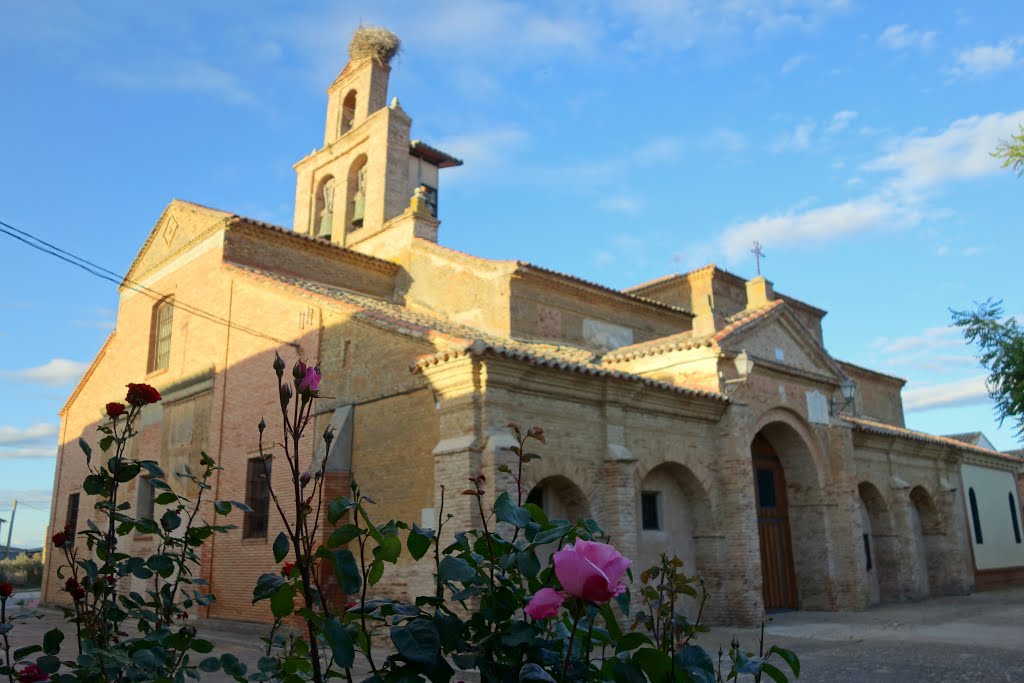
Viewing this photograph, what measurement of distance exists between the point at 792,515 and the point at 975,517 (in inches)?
443

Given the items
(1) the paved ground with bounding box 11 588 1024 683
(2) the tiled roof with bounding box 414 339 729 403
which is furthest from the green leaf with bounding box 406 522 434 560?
(2) the tiled roof with bounding box 414 339 729 403

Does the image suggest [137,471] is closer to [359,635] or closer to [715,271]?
[359,635]

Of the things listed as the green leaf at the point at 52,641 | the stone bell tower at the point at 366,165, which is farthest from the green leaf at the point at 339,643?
the stone bell tower at the point at 366,165

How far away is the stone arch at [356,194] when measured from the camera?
20.9 m

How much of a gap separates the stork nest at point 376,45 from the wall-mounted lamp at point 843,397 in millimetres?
15217

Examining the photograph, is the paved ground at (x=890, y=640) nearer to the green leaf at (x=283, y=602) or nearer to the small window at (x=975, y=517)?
the small window at (x=975, y=517)

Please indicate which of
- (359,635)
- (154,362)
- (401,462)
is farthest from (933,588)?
(359,635)

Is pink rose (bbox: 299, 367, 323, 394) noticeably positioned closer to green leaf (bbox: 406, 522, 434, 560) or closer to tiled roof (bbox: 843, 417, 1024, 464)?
green leaf (bbox: 406, 522, 434, 560)

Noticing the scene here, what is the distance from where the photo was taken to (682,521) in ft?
44.9

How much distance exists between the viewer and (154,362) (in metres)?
18.1

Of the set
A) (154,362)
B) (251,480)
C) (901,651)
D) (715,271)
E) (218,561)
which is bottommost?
(901,651)

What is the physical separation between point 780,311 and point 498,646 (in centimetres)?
1488

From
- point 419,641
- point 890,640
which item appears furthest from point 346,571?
point 890,640

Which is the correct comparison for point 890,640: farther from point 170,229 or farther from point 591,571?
point 170,229
